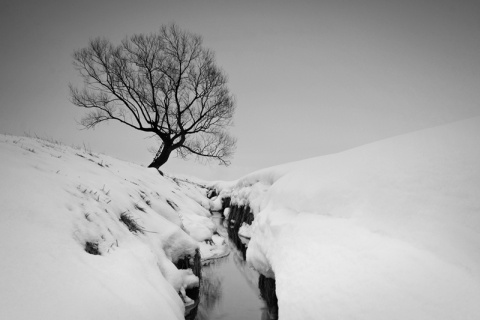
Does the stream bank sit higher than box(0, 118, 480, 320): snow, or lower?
lower

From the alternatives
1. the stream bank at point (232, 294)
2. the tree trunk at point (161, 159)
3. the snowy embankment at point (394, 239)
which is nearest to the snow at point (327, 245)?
the snowy embankment at point (394, 239)

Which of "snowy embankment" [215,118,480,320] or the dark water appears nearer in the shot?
"snowy embankment" [215,118,480,320]

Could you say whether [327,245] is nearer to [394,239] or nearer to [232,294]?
[394,239]

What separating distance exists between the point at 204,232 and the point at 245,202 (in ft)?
11.2

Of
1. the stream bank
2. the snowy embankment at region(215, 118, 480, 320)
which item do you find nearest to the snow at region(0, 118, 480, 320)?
the snowy embankment at region(215, 118, 480, 320)

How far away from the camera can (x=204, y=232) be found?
527 centimetres

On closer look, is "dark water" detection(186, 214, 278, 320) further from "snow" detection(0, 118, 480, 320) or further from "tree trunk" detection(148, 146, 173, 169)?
"tree trunk" detection(148, 146, 173, 169)

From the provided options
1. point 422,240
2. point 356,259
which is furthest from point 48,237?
point 422,240

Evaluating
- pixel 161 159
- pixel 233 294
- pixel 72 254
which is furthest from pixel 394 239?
pixel 161 159

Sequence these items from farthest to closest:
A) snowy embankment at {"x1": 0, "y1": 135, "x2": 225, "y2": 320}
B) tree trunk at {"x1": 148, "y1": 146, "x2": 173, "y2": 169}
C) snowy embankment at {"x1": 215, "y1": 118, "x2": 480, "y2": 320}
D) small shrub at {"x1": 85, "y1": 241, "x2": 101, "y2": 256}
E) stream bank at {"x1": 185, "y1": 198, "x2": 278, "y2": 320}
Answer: tree trunk at {"x1": 148, "y1": 146, "x2": 173, "y2": 169}, stream bank at {"x1": 185, "y1": 198, "x2": 278, "y2": 320}, small shrub at {"x1": 85, "y1": 241, "x2": 101, "y2": 256}, snowy embankment at {"x1": 215, "y1": 118, "x2": 480, "y2": 320}, snowy embankment at {"x1": 0, "y1": 135, "x2": 225, "y2": 320}

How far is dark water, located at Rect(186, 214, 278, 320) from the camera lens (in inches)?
127

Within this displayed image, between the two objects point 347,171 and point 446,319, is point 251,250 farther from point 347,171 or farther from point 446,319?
point 446,319

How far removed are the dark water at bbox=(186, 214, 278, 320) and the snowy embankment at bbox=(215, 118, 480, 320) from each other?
4.59ft

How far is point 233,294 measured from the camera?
3.94m
